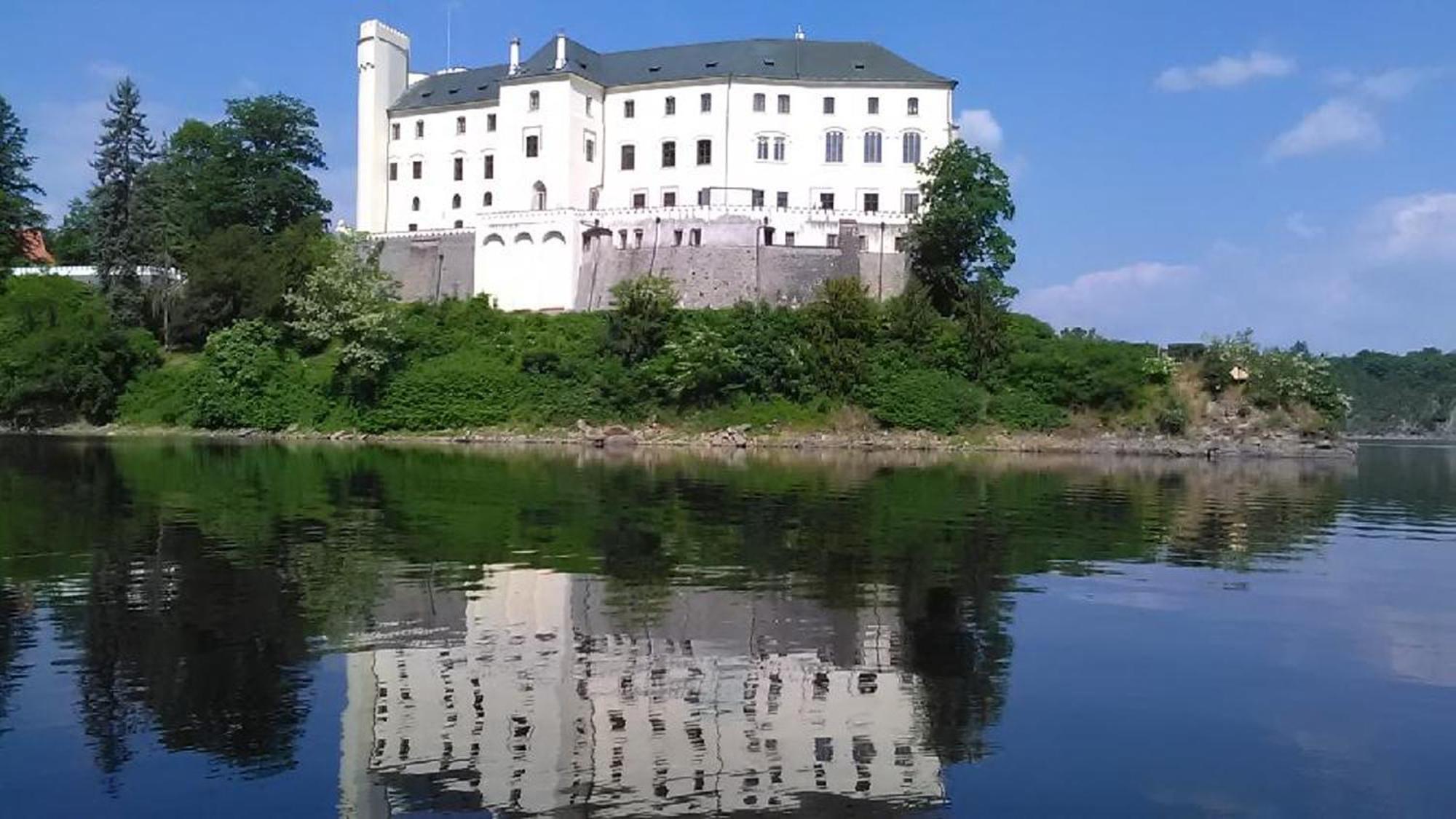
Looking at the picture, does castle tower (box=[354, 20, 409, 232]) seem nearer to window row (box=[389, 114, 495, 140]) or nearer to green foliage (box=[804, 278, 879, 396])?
window row (box=[389, 114, 495, 140])

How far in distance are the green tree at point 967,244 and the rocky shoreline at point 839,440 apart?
5.34 m

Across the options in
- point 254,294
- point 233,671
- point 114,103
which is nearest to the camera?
point 233,671

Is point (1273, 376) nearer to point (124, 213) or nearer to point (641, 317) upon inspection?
point (641, 317)

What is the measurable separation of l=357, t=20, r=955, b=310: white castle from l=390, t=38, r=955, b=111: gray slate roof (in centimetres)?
13

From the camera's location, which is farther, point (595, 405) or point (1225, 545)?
point (595, 405)

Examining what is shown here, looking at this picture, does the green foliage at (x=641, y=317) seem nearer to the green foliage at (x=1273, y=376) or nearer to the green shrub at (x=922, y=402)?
the green shrub at (x=922, y=402)

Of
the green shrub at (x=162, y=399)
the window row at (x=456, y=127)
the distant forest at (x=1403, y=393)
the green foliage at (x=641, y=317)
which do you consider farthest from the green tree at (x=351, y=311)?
the distant forest at (x=1403, y=393)

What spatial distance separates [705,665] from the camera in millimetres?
10844

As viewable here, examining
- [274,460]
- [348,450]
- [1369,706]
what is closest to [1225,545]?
[1369,706]

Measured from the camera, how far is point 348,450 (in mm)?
46906

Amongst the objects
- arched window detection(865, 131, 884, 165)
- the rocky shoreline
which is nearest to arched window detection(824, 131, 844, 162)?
arched window detection(865, 131, 884, 165)

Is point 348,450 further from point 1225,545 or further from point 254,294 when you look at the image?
point 1225,545

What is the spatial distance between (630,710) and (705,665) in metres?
1.65

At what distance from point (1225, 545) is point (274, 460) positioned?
103 feet
